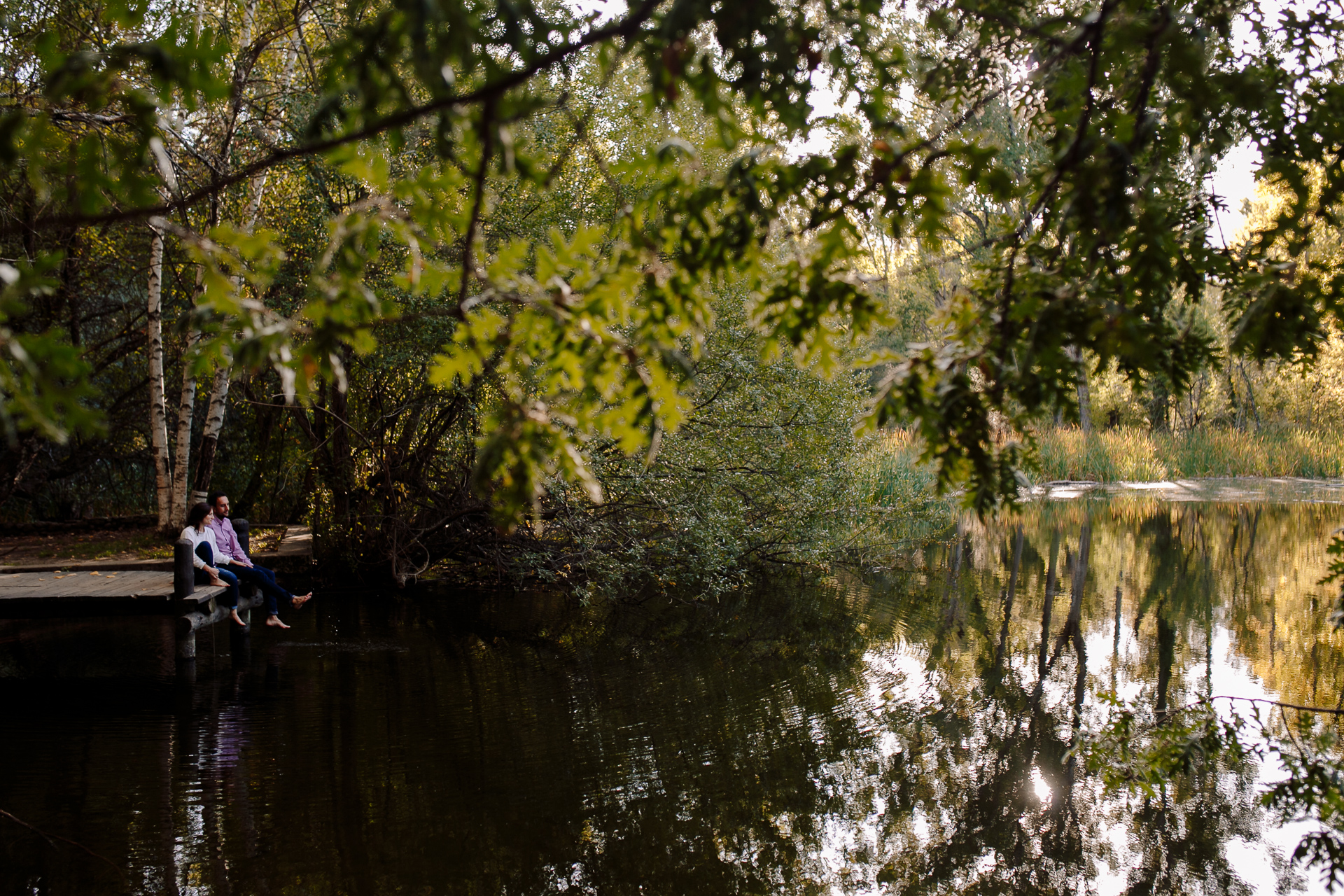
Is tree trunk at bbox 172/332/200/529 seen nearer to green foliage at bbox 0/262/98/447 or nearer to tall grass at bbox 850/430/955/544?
tall grass at bbox 850/430/955/544

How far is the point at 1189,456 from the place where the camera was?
75.5 ft

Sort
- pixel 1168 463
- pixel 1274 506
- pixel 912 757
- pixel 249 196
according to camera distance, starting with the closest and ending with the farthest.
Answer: pixel 912 757 → pixel 249 196 → pixel 1274 506 → pixel 1168 463

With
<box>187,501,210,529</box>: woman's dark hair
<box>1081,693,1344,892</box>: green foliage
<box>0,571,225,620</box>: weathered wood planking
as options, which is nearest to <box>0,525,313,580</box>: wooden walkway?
<box>0,571,225,620</box>: weathered wood planking

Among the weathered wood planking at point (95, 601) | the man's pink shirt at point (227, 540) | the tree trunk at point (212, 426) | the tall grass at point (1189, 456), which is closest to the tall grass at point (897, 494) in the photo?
the tall grass at point (1189, 456)

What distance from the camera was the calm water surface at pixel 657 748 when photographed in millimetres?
4613

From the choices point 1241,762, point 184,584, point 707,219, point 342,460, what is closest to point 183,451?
point 342,460

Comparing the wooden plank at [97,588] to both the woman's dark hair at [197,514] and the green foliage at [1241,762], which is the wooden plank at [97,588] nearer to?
the woman's dark hair at [197,514]

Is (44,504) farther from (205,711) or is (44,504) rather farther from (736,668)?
(736,668)

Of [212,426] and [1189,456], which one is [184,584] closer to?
[212,426]

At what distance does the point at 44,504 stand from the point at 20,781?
41.9ft

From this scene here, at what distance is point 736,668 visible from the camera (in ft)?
26.1

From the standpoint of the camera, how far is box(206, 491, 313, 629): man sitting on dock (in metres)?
9.32

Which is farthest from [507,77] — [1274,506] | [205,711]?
[1274,506]

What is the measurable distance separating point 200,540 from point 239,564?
2.50 ft
